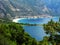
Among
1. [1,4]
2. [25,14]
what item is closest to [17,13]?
[25,14]

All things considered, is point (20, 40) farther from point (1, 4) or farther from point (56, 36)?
point (1, 4)

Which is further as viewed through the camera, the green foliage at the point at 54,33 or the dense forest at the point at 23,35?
the green foliage at the point at 54,33

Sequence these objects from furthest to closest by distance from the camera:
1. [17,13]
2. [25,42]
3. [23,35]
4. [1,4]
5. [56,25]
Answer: [17,13] < [1,4] < [56,25] < [23,35] < [25,42]

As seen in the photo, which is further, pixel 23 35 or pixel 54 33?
pixel 54 33

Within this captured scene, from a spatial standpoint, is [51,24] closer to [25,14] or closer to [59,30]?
[59,30]

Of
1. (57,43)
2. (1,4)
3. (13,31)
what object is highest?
(1,4)

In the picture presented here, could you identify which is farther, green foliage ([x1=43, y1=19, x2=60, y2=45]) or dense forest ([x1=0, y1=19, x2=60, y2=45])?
green foliage ([x1=43, y1=19, x2=60, y2=45])

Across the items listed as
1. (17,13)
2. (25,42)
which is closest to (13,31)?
(25,42)

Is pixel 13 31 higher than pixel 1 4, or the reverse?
pixel 1 4

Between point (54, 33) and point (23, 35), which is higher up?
point (23, 35)

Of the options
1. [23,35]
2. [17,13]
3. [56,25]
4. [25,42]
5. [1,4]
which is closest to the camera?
[25,42]

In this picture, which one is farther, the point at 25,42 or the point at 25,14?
the point at 25,14
